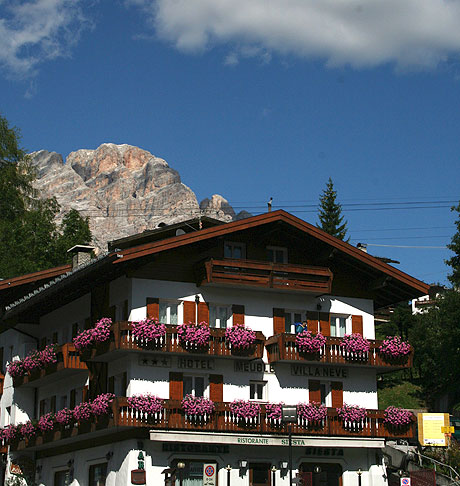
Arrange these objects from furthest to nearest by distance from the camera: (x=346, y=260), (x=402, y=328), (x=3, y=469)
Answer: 1. (x=402, y=328)
2. (x=3, y=469)
3. (x=346, y=260)

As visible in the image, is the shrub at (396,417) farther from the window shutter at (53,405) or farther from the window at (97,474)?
the window shutter at (53,405)

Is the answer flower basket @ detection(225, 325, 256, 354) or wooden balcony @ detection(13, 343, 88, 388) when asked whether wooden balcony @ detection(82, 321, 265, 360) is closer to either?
flower basket @ detection(225, 325, 256, 354)

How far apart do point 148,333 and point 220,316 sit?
437cm

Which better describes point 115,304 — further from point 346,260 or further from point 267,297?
point 346,260

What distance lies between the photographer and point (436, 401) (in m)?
70.9

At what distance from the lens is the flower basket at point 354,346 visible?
3812cm

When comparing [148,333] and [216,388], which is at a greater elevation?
[148,333]

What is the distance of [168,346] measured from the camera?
116ft

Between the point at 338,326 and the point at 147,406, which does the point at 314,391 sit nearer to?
the point at 338,326

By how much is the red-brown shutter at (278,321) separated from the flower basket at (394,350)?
4321 millimetres

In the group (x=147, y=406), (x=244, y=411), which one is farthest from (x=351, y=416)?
(x=147, y=406)

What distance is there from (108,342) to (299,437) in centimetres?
859

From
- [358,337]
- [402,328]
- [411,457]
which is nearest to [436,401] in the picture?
[402,328]

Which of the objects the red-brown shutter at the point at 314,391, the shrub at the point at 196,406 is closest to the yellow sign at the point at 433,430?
the red-brown shutter at the point at 314,391
